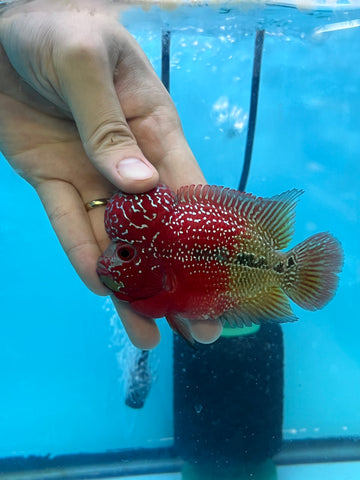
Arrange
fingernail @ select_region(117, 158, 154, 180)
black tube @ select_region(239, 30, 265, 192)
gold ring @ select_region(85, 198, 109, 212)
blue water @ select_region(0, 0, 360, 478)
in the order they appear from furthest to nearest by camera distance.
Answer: black tube @ select_region(239, 30, 265, 192), blue water @ select_region(0, 0, 360, 478), gold ring @ select_region(85, 198, 109, 212), fingernail @ select_region(117, 158, 154, 180)

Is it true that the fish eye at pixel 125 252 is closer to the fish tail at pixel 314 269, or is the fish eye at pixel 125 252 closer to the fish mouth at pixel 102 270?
the fish mouth at pixel 102 270

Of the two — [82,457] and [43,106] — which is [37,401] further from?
[43,106]

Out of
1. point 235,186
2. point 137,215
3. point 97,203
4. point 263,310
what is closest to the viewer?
point 137,215

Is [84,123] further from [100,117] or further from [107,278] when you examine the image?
[107,278]

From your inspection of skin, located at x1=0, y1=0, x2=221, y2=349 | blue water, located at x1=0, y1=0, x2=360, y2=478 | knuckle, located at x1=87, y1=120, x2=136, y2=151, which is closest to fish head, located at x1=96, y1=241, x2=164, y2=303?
skin, located at x1=0, y1=0, x2=221, y2=349

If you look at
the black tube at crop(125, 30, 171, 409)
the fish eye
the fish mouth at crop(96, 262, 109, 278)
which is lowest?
the black tube at crop(125, 30, 171, 409)

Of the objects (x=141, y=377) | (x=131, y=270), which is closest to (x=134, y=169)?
(x=131, y=270)

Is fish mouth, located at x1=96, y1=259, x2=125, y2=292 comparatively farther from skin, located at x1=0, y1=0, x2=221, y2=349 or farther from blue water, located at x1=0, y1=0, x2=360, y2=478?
blue water, located at x1=0, y1=0, x2=360, y2=478
